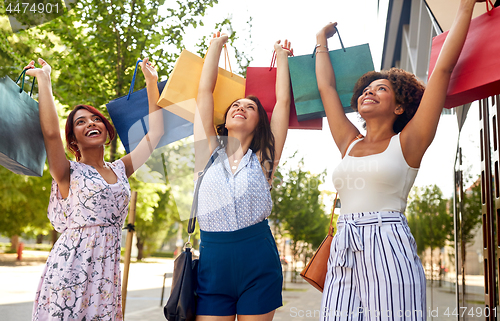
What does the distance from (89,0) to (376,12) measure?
34.3 feet

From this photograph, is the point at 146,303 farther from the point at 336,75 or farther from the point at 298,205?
the point at 336,75

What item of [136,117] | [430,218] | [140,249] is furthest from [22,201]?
[136,117]

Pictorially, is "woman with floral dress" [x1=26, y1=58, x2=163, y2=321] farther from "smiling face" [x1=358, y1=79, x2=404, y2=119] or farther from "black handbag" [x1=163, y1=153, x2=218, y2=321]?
"smiling face" [x1=358, y1=79, x2=404, y2=119]

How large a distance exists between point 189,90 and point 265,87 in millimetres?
465

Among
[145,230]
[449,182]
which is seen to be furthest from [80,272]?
[145,230]

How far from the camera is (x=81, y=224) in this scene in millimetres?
2258

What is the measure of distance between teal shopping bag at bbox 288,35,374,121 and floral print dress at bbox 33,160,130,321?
117 cm

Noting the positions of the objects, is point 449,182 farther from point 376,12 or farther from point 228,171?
point 376,12

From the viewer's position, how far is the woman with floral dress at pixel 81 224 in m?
2.15

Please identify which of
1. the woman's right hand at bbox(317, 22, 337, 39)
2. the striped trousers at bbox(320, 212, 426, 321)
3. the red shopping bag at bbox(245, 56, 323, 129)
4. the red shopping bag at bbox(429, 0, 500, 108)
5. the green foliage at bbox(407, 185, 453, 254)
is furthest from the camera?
the green foliage at bbox(407, 185, 453, 254)

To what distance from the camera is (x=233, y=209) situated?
2.06m

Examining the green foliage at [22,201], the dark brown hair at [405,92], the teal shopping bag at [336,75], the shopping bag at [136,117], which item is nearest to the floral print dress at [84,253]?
the shopping bag at [136,117]

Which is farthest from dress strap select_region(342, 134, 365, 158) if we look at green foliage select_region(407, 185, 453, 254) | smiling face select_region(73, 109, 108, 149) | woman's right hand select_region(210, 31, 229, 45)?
green foliage select_region(407, 185, 453, 254)

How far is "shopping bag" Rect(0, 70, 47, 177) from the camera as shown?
210 cm
